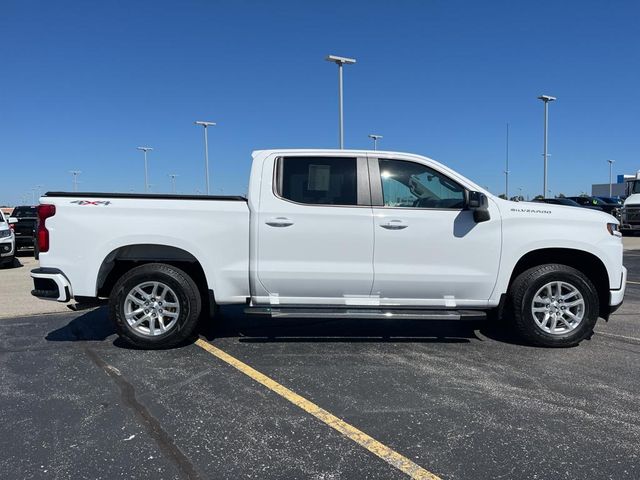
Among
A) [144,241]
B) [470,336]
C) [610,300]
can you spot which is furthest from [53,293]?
[610,300]

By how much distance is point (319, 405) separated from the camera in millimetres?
3889

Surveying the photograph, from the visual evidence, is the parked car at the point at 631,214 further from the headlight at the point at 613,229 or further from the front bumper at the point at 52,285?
the front bumper at the point at 52,285

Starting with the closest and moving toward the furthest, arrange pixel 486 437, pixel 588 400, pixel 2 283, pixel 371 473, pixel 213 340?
pixel 371 473 < pixel 486 437 < pixel 588 400 < pixel 213 340 < pixel 2 283

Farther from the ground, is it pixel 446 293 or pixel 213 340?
pixel 446 293

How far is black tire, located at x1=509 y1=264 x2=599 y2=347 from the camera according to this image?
5273 mm

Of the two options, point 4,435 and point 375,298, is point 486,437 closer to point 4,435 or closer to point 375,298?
point 375,298

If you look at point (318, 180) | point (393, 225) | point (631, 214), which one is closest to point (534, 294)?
point (393, 225)

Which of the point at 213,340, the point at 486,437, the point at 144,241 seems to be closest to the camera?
the point at 486,437

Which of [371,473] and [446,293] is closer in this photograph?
[371,473]

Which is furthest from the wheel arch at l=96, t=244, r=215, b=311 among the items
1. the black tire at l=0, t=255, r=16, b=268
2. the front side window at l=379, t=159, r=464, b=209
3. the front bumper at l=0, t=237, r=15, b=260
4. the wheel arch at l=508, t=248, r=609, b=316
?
the black tire at l=0, t=255, r=16, b=268

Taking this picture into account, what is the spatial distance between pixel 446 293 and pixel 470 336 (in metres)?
0.94

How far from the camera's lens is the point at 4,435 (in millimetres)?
3416

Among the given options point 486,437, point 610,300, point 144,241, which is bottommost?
point 486,437

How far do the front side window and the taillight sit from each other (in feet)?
10.8
